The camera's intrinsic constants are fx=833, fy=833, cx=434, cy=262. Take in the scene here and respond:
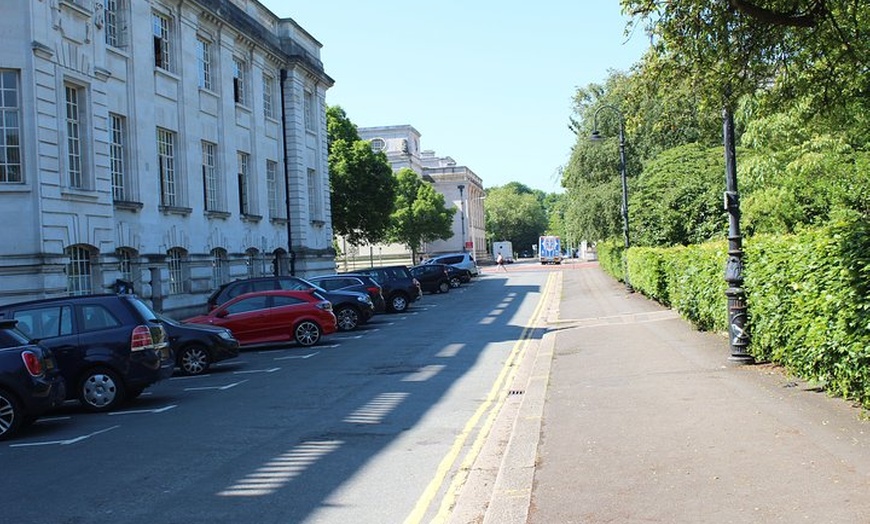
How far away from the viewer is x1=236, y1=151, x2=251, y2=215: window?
34.4 meters

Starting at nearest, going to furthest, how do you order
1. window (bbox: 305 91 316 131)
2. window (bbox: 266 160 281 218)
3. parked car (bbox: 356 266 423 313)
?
parked car (bbox: 356 266 423 313), window (bbox: 266 160 281 218), window (bbox: 305 91 316 131)

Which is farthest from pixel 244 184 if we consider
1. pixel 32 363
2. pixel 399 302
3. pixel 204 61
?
pixel 32 363

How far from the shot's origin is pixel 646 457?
6.89 metres

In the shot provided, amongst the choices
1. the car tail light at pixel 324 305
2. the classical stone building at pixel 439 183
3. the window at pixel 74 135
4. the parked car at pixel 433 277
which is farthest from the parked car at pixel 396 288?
the classical stone building at pixel 439 183

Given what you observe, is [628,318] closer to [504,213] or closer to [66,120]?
[66,120]

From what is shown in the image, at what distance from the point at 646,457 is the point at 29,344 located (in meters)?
7.55

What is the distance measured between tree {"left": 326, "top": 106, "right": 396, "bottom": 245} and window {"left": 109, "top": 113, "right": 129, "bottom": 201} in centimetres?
2717

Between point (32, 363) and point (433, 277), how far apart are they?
106 feet

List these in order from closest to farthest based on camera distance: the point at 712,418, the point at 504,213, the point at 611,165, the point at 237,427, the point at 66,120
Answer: the point at 712,418
the point at 237,427
the point at 66,120
the point at 611,165
the point at 504,213

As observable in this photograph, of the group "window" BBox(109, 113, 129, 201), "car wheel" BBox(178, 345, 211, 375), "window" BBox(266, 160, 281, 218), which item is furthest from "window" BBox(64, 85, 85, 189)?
"window" BBox(266, 160, 281, 218)

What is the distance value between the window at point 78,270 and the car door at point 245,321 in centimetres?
497

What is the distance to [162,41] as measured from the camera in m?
28.0

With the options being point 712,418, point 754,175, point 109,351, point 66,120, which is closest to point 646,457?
point 712,418

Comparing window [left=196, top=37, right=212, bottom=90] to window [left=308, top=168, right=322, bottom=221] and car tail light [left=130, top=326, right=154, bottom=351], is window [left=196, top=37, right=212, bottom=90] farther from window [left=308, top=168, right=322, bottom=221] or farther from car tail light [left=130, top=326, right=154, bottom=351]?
car tail light [left=130, top=326, right=154, bottom=351]
